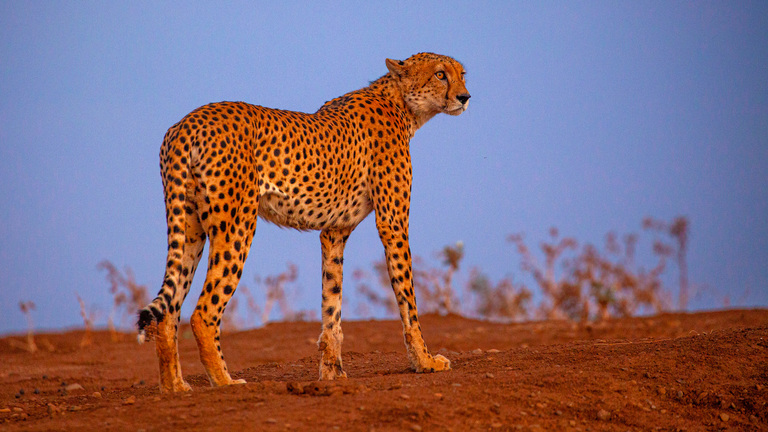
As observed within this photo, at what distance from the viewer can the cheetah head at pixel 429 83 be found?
22.7ft

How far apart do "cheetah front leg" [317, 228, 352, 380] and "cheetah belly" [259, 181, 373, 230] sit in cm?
22

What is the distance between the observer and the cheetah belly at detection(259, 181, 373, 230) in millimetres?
5555

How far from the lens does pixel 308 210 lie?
18.9 ft

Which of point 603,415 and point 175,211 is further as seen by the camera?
point 175,211

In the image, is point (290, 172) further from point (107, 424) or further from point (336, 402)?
point (107, 424)

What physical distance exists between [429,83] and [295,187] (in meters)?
2.01

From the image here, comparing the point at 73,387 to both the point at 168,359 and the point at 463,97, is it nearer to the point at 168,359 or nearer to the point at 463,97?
the point at 168,359

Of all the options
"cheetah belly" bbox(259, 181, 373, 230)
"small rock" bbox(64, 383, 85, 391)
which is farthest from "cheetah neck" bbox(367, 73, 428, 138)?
"small rock" bbox(64, 383, 85, 391)

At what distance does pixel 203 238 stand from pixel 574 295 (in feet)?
36.4

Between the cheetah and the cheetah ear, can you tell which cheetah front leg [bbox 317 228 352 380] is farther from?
the cheetah ear

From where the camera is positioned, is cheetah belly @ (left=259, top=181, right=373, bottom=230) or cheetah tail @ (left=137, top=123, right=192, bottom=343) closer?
cheetah tail @ (left=137, top=123, right=192, bottom=343)

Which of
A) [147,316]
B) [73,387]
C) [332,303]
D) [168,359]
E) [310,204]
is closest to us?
[147,316]

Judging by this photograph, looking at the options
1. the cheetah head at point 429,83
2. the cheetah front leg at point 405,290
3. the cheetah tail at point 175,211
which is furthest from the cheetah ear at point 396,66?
the cheetah tail at point 175,211

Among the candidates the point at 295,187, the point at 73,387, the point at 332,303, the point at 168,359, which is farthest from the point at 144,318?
the point at 73,387
